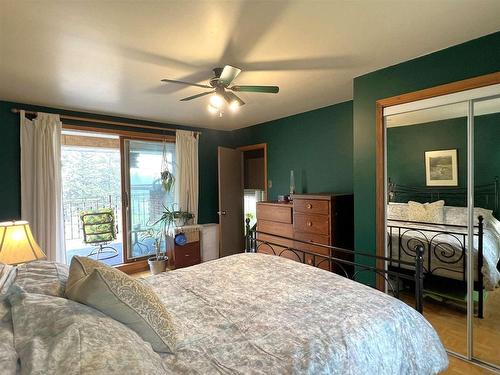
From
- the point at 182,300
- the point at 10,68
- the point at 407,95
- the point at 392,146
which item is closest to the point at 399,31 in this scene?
the point at 407,95

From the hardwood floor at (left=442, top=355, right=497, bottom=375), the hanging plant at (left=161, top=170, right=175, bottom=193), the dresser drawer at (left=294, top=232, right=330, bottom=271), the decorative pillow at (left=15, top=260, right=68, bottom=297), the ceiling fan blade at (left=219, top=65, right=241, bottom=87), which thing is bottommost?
the hardwood floor at (left=442, top=355, right=497, bottom=375)

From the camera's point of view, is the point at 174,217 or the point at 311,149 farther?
the point at 174,217

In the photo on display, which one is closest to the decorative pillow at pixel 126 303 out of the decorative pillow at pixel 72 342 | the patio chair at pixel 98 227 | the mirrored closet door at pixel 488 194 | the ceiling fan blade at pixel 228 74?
the decorative pillow at pixel 72 342

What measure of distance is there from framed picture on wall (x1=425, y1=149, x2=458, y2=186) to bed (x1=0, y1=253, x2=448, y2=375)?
1.24 meters

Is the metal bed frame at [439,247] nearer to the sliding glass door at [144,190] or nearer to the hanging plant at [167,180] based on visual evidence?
the hanging plant at [167,180]

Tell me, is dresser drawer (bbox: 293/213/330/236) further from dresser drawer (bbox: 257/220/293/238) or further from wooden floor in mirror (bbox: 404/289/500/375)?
wooden floor in mirror (bbox: 404/289/500/375)

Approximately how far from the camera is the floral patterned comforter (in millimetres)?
971

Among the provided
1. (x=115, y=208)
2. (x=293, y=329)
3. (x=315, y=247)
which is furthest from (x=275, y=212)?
(x=115, y=208)

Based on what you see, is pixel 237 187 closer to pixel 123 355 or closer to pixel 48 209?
pixel 48 209

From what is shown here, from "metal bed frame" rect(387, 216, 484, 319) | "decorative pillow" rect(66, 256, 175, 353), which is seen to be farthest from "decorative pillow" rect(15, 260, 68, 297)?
"metal bed frame" rect(387, 216, 484, 319)

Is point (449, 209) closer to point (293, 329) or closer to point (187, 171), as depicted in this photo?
point (293, 329)

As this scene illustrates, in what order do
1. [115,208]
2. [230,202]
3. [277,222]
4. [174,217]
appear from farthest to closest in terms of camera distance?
[115,208] < [230,202] < [174,217] < [277,222]

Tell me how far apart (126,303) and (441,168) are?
2.41 metres

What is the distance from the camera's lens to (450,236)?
6.91 ft
